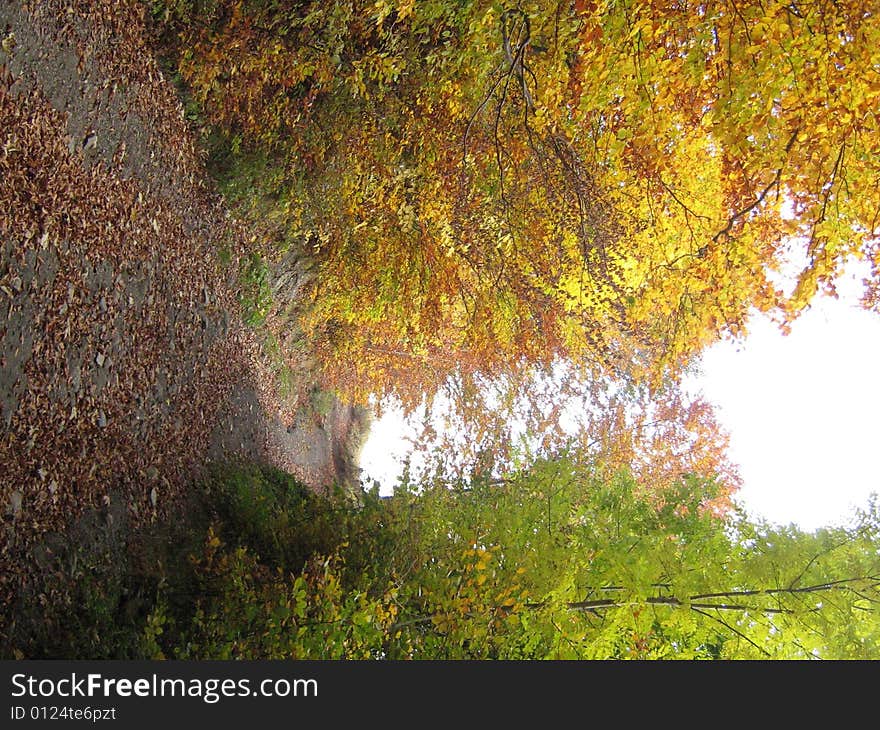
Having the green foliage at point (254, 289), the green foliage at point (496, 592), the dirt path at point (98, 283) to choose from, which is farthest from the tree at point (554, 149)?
the green foliage at point (496, 592)

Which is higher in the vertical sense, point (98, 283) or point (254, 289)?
point (254, 289)

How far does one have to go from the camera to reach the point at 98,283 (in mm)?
6164

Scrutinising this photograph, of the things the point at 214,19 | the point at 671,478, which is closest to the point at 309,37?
the point at 214,19

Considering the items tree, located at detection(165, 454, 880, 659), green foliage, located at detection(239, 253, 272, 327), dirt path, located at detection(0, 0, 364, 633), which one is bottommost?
tree, located at detection(165, 454, 880, 659)

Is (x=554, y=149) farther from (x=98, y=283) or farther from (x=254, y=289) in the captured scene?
(x=98, y=283)

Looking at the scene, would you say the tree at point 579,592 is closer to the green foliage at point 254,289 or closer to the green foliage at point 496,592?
the green foliage at point 496,592

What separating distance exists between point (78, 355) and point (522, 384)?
10192 millimetres

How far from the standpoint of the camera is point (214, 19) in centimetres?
742

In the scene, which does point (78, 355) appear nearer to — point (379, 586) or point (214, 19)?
point (379, 586)

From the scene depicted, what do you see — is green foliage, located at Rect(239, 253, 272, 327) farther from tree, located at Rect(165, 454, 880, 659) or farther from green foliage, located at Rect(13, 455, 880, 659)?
tree, located at Rect(165, 454, 880, 659)

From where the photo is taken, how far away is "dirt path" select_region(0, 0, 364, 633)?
5.05m

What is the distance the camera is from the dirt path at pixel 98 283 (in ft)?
16.6

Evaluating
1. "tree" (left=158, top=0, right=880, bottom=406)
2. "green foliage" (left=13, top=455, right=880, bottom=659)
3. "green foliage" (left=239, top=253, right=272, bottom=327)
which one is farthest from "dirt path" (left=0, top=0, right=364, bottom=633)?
"tree" (left=158, top=0, right=880, bottom=406)

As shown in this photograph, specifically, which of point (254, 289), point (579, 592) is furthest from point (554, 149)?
point (579, 592)
